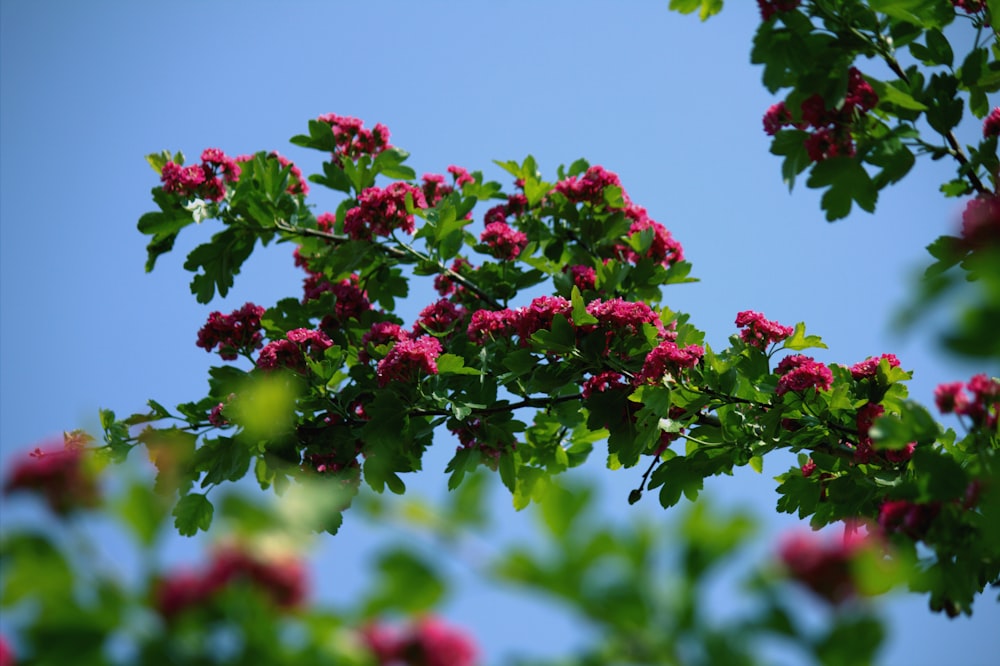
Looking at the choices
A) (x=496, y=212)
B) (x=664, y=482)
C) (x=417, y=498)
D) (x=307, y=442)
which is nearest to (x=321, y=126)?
(x=496, y=212)

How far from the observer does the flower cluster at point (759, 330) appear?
4504 millimetres

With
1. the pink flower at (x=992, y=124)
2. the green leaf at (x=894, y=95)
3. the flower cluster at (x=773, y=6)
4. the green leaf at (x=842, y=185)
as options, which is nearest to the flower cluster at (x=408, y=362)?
the green leaf at (x=842, y=185)

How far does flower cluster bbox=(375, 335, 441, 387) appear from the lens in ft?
13.4

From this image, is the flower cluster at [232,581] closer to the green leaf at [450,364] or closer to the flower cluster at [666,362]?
the flower cluster at [666,362]

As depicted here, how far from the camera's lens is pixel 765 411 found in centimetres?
415

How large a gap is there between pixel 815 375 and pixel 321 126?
10.5ft

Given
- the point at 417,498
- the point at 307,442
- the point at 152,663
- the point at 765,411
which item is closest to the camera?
the point at 152,663

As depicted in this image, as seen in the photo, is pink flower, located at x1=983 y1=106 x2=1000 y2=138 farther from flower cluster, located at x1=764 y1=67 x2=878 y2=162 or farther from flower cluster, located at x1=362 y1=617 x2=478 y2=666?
flower cluster, located at x1=362 y1=617 x2=478 y2=666

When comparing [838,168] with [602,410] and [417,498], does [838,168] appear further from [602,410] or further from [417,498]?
[417,498]

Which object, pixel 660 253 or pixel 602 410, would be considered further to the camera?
pixel 660 253

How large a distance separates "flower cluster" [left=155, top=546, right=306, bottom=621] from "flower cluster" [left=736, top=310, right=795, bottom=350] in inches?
144

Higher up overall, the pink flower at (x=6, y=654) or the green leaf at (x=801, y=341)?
the green leaf at (x=801, y=341)

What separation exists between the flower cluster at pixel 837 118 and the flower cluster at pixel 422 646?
101 inches

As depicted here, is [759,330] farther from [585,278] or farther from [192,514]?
[192,514]
